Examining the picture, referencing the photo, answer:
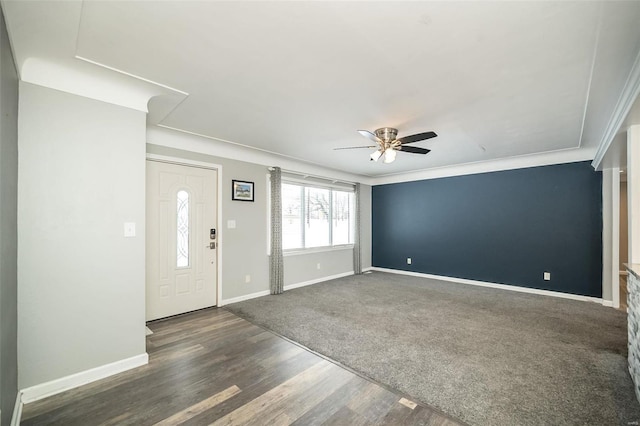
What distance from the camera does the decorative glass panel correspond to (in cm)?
378

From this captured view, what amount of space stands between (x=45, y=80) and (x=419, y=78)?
9.60 feet

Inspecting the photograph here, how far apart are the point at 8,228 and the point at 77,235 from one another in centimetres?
52

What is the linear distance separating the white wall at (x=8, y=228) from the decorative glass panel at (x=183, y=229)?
6.15ft

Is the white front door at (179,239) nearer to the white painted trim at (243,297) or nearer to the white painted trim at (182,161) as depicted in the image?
the white painted trim at (182,161)

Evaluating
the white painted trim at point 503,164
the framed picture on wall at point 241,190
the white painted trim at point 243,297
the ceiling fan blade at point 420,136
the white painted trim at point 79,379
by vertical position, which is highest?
the white painted trim at point 503,164

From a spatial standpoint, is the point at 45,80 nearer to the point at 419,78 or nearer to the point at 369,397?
the point at 419,78

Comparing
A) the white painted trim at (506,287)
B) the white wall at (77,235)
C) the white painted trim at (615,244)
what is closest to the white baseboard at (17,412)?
the white wall at (77,235)

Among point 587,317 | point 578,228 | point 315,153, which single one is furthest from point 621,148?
point 315,153

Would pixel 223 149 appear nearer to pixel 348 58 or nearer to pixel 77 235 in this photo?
pixel 77 235

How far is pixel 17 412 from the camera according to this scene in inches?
70.6

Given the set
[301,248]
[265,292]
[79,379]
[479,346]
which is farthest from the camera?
[301,248]

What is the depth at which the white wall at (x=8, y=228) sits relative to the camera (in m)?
1.51

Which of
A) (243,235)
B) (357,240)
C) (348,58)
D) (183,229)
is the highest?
(348,58)

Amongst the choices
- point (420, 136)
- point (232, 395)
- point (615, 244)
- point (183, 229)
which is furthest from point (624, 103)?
point (183, 229)
